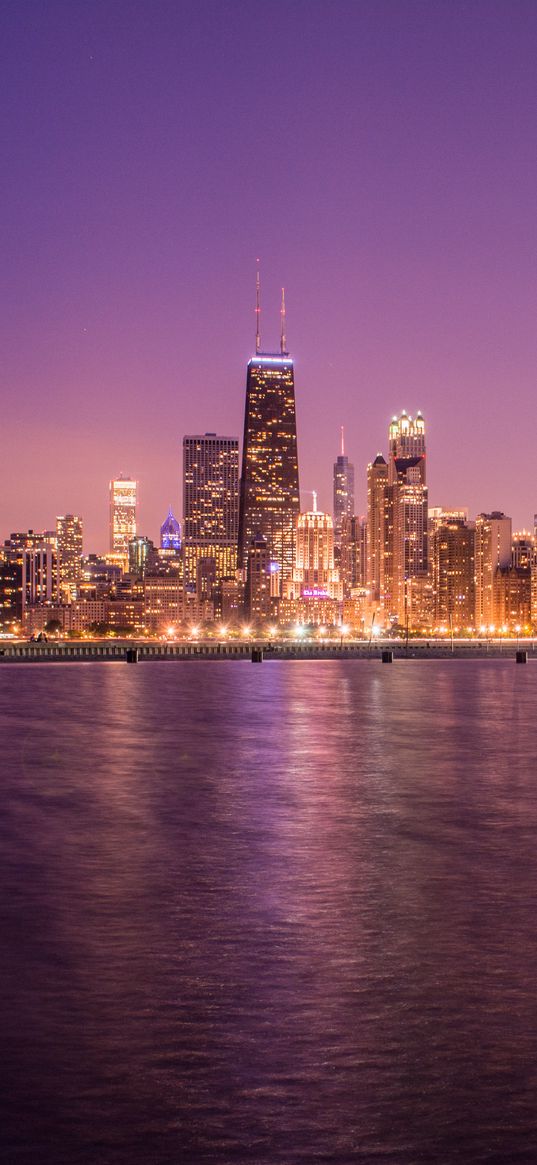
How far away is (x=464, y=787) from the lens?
4075cm

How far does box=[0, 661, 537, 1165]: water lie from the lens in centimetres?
1136

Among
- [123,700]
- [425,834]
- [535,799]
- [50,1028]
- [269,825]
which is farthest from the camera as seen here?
[123,700]

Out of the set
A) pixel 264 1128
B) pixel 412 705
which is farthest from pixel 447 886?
pixel 412 705

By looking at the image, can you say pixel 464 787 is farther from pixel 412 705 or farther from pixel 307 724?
pixel 412 705

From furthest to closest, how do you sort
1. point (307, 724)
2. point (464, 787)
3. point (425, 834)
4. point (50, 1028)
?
point (307, 724) < point (464, 787) < point (425, 834) < point (50, 1028)

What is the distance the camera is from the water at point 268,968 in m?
11.4

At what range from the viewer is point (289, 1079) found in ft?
40.9

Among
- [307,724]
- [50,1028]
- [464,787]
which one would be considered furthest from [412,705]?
[50,1028]

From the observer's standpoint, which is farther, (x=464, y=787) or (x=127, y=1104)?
(x=464, y=787)

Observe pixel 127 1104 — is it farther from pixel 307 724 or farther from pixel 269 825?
pixel 307 724

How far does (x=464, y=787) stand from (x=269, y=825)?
11.3 metres

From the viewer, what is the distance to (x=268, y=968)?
16.9 meters

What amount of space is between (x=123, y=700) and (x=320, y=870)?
7424cm

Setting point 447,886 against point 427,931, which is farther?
point 447,886
